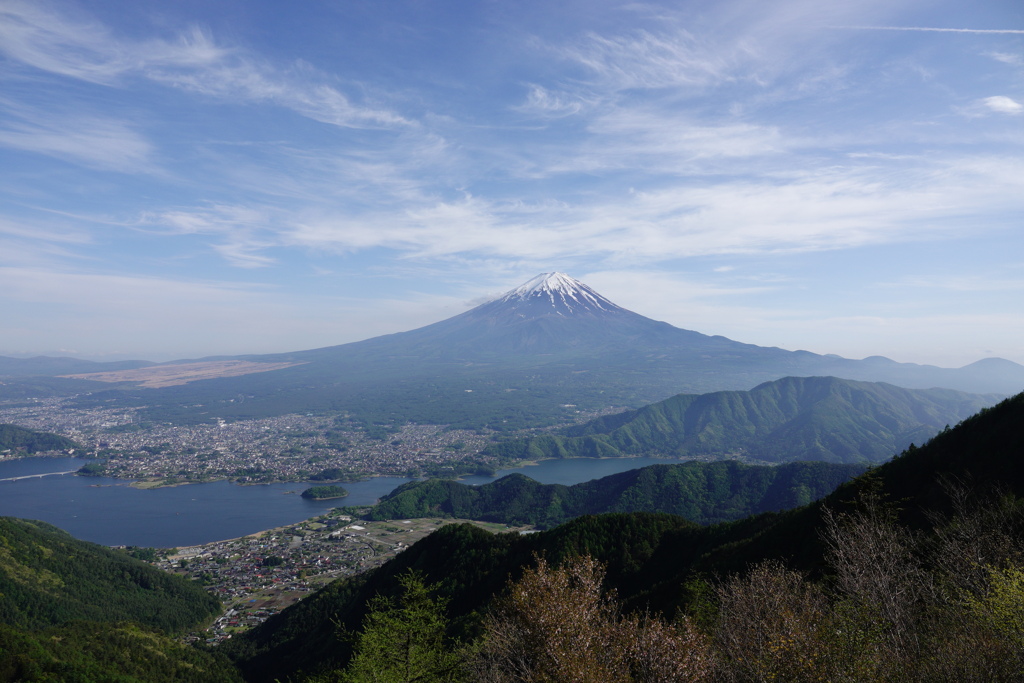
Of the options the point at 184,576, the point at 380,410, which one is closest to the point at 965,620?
the point at 184,576

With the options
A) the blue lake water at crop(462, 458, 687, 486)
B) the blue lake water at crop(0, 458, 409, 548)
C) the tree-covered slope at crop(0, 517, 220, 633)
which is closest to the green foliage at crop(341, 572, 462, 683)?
the tree-covered slope at crop(0, 517, 220, 633)

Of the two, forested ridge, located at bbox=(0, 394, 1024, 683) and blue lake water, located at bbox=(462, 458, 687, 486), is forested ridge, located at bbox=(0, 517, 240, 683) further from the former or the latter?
blue lake water, located at bbox=(462, 458, 687, 486)

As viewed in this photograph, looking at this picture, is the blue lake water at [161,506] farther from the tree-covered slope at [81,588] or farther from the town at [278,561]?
the tree-covered slope at [81,588]

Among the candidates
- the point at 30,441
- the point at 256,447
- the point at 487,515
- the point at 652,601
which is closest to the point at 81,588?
the point at 487,515

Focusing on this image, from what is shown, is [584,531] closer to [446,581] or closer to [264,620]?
[446,581]

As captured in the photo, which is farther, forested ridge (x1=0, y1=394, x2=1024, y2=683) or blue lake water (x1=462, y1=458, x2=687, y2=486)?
blue lake water (x1=462, y1=458, x2=687, y2=486)

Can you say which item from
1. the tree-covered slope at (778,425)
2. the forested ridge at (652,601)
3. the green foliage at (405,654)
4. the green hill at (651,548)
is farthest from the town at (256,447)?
the green foliage at (405,654)
